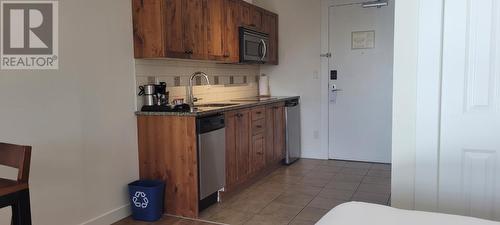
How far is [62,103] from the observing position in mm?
2666

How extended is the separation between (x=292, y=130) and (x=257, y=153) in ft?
3.36

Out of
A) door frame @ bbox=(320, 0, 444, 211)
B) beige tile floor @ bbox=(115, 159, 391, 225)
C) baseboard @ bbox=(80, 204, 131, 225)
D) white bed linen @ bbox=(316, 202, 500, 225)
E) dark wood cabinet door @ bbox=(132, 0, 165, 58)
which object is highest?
dark wood cabinet door @ bbox=(132, 0, 165, 58)

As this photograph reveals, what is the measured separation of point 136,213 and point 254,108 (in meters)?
1.63

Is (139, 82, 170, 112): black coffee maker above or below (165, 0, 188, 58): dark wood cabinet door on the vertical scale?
below

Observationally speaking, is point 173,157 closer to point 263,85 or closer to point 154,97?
point 154,97

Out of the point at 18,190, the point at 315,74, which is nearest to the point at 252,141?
the point at 315,74

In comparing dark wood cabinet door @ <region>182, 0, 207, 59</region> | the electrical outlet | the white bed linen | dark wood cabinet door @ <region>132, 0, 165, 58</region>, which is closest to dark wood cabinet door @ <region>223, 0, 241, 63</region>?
dark wood cabinet door @ <region>182, 0, 207, 59</region>

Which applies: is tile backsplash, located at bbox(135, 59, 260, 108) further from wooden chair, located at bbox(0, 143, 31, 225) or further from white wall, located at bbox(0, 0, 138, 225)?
wooden chair, located at bbox(0, 143, 31, 225)

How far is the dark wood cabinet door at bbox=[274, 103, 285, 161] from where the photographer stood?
4762 millimetres

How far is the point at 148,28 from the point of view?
126 inches

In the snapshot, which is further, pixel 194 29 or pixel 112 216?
pixel 194 29

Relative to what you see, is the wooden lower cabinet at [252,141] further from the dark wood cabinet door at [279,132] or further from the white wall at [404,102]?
the white wall at [404,102]

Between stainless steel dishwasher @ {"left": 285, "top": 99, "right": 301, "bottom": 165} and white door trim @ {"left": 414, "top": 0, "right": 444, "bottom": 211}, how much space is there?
2876 mm

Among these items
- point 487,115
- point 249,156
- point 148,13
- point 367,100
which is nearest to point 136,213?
point 249,156
